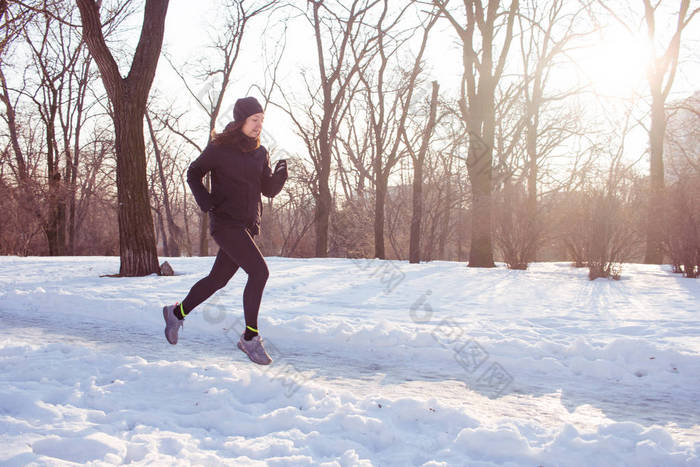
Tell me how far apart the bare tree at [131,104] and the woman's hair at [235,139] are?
6.14 meters

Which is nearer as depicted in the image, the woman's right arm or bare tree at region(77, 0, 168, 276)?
the woman's right arm

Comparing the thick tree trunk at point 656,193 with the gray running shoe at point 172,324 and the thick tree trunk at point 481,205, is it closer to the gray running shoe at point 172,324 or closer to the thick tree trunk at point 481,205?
the thick tree trunk at point 481,205

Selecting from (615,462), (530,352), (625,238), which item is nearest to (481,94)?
(625,238)

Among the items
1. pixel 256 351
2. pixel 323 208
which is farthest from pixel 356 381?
pixel 323 208

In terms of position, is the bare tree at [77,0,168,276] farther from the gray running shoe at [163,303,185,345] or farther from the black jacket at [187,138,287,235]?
the black jacket at [187,138,287,235]

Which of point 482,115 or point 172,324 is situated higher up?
point 482,115

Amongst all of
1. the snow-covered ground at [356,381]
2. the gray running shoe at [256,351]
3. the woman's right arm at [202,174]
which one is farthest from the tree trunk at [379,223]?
the woman's right arm at [202,174]

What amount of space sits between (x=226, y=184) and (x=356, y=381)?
184 centimetres

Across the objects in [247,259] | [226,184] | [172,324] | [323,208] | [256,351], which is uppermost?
[323,208]

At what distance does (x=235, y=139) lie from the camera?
3953mm

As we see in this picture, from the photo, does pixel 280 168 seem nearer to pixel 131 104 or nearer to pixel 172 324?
pixel 172 324

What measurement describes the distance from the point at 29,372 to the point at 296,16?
18622mm

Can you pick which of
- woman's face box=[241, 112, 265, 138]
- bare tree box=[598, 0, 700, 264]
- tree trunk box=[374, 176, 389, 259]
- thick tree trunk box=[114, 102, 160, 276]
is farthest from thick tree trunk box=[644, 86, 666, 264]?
thick tree trunk box=[114, 102, 160, 276]

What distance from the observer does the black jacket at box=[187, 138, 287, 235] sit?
391cm
